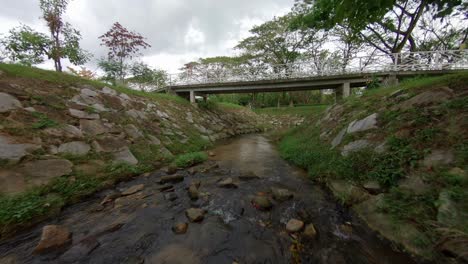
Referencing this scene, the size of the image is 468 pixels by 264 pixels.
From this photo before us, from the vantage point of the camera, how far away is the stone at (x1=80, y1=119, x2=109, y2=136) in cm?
512

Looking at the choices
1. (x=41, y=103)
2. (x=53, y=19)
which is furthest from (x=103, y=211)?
(x=53, y=19)

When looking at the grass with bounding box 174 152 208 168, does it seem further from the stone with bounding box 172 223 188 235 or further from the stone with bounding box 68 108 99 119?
the stone with bounding box 68 108 99 119

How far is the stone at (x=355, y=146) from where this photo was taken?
13.3 ft

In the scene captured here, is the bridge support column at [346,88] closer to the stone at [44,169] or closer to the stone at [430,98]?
the stone at [430,98]

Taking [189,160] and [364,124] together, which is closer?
[364,124]

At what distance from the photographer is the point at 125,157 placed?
5.14 m

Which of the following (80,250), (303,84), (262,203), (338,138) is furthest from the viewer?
(303,84)

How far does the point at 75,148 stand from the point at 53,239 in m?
2.79

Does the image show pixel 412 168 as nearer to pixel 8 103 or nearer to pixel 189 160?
pixel 189 160

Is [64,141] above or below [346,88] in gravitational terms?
below

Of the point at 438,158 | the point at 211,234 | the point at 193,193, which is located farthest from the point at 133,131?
the point at 438,158

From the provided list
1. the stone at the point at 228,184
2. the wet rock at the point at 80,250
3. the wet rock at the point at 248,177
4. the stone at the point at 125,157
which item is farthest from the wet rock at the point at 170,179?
the wet rock at the point at 80,250

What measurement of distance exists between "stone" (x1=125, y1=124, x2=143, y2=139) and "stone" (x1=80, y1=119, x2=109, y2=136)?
0.73 metres

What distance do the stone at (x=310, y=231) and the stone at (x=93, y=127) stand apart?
20.4ft
